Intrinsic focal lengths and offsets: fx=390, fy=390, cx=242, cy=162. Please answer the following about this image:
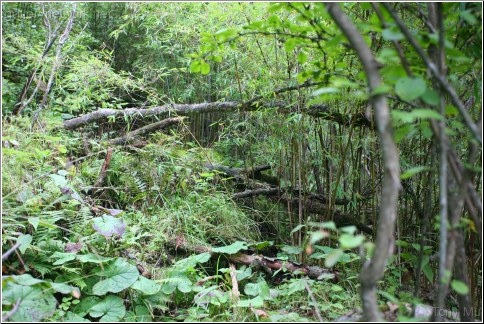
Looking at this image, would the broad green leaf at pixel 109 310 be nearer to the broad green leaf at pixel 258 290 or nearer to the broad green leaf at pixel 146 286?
the broad green leaf at pixel 146 286

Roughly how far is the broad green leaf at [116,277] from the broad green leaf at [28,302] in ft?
0.66

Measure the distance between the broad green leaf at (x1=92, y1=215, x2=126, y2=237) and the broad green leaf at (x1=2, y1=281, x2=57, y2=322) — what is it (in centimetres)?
37

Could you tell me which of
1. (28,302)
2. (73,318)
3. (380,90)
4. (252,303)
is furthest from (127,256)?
(380,90)

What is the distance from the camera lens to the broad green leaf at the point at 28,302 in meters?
1.31

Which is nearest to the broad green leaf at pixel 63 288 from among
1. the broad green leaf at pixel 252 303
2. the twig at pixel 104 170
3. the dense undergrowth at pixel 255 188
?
the dense undergrowth at pixel 255 188

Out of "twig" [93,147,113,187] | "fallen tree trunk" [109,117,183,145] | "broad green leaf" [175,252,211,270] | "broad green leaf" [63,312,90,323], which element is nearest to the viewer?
"broad green leaf" [63,312,90,323]

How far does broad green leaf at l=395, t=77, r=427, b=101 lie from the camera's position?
89 centimetres

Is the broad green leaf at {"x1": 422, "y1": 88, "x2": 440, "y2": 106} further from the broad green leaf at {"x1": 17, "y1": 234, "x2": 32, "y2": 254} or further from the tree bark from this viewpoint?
the broad green leaf at {"x1": 17, "y1": 234, "x2": 32, "y2": 254}

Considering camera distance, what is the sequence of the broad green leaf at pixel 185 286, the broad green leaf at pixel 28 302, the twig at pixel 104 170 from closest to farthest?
the broad green leaf at pixel 28 302
the broad green leaf at pixel 185 286
the twig at pixel 104 170

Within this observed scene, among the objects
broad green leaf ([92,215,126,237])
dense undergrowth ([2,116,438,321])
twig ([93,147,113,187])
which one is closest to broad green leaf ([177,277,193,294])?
dense undergrowth ([2,116,438,321])

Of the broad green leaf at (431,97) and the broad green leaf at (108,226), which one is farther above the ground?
the broad green leaf at (431,97)

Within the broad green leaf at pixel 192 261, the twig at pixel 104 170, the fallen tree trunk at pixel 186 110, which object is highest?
the fallen tree trunk at pixel 186 110

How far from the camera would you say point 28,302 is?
134 centimetres

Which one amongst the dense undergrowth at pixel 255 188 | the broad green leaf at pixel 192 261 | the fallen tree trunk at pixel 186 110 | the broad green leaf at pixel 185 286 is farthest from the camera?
the fallen tree trunk at pixel 186 110
